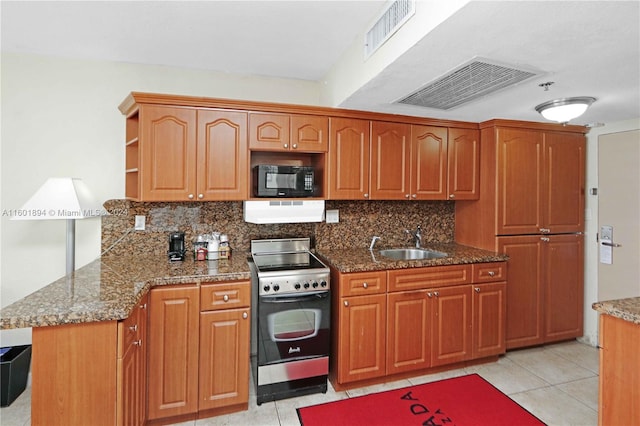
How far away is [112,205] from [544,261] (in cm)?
382

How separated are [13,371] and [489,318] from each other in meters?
3.58

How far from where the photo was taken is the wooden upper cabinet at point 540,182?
10.1 ft

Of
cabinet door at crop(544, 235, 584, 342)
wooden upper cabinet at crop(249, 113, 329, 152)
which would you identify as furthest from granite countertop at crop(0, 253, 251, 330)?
cabinet door at crop(544, 235, 584, 342)

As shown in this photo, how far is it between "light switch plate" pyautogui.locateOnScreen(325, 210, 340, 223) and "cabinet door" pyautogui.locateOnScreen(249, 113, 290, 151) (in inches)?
29.6

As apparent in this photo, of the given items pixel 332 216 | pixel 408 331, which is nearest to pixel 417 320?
pixel 408 331

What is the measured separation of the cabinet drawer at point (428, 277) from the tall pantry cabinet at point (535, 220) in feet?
1.77

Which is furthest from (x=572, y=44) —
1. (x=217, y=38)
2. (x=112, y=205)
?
(x=112, y=205)

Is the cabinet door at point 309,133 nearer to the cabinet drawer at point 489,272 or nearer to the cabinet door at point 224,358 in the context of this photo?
the cabinet door at point 224,358

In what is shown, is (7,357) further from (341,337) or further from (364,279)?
(364,279)

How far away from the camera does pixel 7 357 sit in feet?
7.89

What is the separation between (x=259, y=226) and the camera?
2.96 m

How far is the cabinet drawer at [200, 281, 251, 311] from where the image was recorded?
2.18 meters

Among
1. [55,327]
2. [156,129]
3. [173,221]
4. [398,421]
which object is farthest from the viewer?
[173,221]

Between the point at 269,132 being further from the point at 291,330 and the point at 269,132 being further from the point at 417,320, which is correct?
the point at 417,320
